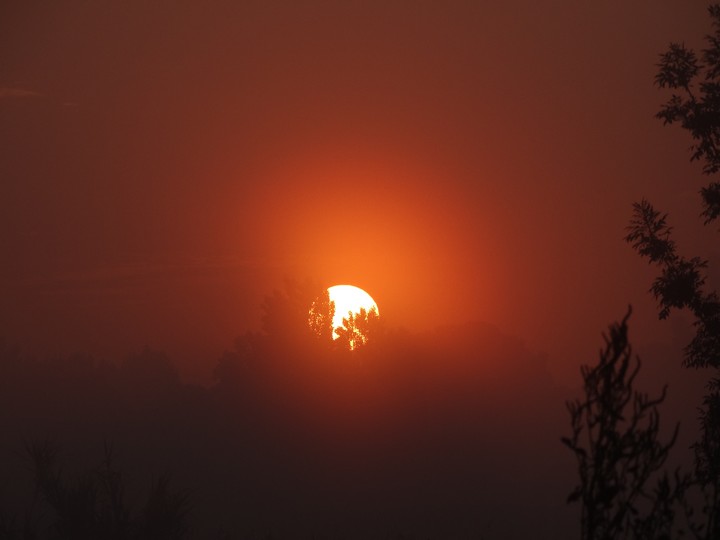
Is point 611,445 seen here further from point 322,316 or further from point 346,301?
point 346,301

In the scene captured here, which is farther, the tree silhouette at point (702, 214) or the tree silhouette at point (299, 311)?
the tree silhouette at point (299, 311)

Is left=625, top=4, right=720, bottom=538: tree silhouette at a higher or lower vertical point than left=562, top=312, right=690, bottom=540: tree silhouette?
higher

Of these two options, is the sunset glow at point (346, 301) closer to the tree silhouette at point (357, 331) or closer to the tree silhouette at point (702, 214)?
the tree silhouette at point (357, 331)

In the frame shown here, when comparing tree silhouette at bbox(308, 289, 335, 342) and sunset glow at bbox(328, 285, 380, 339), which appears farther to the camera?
sunset glow at bbox(328, 285, 380, 339)

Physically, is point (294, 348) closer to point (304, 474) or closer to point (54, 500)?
point (304, 474)

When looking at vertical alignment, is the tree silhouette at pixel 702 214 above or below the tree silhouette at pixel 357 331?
below

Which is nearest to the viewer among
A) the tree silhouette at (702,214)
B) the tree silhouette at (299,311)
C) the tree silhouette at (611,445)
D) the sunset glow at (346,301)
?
the tree silhouette at (611,445)

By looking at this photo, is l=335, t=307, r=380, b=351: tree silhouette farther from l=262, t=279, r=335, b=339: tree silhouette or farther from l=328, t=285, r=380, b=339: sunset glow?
l=262, t=279, r=335, b=339: tree silhouette

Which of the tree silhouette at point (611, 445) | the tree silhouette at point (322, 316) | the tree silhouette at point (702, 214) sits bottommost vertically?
the tree silhouette at point (611, 445)

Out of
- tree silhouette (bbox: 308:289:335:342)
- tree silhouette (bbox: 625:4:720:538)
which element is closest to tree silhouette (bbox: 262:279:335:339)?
tree silhouette (bbox: 308:289:335:342)

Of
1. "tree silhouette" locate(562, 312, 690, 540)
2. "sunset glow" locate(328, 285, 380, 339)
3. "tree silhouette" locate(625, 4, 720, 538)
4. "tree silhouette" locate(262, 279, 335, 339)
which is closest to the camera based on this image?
"tree silhouette" locate(562, 312, 690, 540)

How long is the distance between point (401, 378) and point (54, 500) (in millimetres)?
75472

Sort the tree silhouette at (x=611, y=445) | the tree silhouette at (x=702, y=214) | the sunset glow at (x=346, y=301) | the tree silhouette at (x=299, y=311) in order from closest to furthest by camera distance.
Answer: the tree silhouette at (x=611, y=445)
the tree silhouette at (x=702, y=214)
the tree silhouette at (x=299, y=311)
the sunset glow at (x=346, y=301)

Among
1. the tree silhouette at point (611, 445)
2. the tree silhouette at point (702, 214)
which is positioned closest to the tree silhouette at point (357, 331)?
the tree silhouette at point (702, 214)
